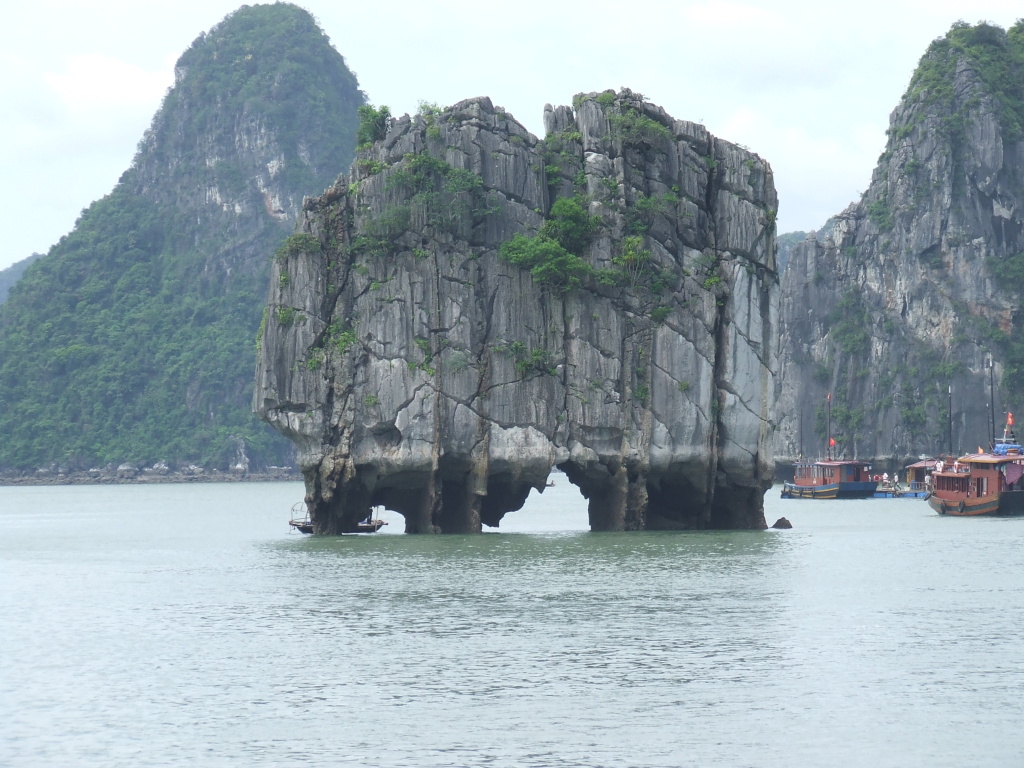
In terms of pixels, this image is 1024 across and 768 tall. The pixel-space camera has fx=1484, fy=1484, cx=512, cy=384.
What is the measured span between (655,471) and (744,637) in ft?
74.8

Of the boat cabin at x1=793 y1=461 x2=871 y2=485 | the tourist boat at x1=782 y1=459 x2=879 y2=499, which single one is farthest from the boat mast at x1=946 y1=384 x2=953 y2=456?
the boat cabin at x1=793 y1=461 x2=871 y2=485

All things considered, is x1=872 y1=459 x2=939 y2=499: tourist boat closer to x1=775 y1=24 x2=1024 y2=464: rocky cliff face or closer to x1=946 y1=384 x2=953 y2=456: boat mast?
x1=946 y1=384 x2=953 y2=456: boat mast

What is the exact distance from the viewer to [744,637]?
25375 mm

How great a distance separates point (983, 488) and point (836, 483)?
23972 mm

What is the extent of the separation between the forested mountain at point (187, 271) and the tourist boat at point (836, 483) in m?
73.8

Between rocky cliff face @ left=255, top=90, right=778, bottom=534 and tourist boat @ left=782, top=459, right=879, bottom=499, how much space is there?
128 feet

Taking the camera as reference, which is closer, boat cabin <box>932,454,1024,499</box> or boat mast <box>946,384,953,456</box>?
boat cabin <box>932,454,1024,499</box>

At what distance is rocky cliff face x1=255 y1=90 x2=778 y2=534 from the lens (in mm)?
47125

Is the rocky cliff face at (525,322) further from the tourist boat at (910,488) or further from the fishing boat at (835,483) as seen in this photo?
the tourist boat at (910,488)

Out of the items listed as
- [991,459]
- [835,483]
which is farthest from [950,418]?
[991,459]

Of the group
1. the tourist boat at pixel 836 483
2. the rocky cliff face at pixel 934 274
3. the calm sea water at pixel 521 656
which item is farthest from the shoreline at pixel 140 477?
the calm sea water at pixel 521 656

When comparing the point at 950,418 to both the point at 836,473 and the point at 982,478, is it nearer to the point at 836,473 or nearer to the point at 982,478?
the point at 836,473

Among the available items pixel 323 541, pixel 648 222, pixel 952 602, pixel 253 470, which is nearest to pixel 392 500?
pixel 323 541

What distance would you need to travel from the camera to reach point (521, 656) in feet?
77.6
